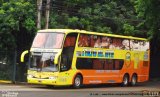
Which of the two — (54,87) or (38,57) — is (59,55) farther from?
(54,87)

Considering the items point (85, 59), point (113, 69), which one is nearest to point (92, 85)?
point (113, 69)

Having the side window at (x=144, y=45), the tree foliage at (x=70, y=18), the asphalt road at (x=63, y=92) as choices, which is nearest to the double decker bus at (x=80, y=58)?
the side window at (x=144, y=45)

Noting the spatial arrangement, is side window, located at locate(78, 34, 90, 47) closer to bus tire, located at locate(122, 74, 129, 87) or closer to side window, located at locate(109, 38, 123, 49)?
side window, located at locate(109, 38, 123, 49)

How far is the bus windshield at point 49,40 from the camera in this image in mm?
29362

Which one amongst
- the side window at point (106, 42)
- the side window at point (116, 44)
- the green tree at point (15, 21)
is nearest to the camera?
the side window at point (106, 42)

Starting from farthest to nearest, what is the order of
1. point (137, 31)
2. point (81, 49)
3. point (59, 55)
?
point (137, 31) → point (81, 49) → point (59, 55)

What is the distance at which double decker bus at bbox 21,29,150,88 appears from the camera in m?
29.3

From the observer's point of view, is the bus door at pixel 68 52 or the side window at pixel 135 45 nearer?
the bus door at pixel 68 52

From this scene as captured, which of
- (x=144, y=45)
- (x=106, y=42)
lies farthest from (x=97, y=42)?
(x=144, y=45)

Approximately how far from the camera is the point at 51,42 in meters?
29.7

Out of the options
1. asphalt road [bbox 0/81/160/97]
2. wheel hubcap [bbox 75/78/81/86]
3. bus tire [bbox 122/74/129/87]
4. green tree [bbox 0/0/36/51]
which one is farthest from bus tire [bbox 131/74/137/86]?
green tree [bbox 0/0/36/51]

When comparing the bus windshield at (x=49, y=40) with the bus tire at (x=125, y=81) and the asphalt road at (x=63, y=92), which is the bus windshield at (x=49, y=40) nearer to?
the asphalt road at (x=63, y=92)

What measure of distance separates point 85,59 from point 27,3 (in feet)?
23.0

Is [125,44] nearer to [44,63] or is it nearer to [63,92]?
[44,63]
